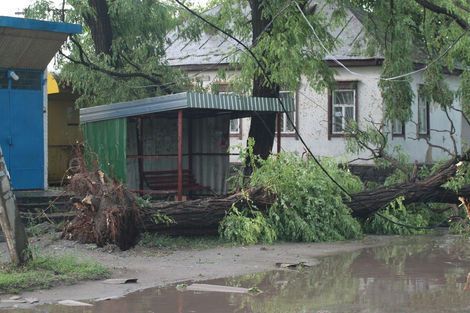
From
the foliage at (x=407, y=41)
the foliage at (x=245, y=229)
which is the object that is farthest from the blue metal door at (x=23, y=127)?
the foliage at (x=407, y=41)

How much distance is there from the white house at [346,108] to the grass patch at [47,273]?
12.8 m

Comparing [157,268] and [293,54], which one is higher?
[293,54]

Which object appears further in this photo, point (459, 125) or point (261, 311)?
point (459, 125)

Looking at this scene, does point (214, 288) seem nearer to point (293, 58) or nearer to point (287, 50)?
point (293, 58)

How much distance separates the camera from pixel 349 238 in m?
15.2

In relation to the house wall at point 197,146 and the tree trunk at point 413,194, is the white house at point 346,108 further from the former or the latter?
the tree trunk at point 413,194

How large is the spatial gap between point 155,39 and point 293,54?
246 inches

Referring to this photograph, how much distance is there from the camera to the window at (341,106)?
24.2 metres

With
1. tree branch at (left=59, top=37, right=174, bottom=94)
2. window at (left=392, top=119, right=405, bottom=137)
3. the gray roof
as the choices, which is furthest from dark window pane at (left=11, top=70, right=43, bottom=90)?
window at (left=392, top=119, right=405, bottom=137)

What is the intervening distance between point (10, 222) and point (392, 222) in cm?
913

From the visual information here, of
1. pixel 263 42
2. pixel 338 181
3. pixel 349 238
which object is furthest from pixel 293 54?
pixel 349 238

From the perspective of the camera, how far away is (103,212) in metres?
12.2

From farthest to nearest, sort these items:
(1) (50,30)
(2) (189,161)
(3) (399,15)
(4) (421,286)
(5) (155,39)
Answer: (5) (155,39) → (2) (189,161) → (3) (399,15) → (1) (50,30) → (4) (421,286)

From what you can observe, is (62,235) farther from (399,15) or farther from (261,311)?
(399,15)
